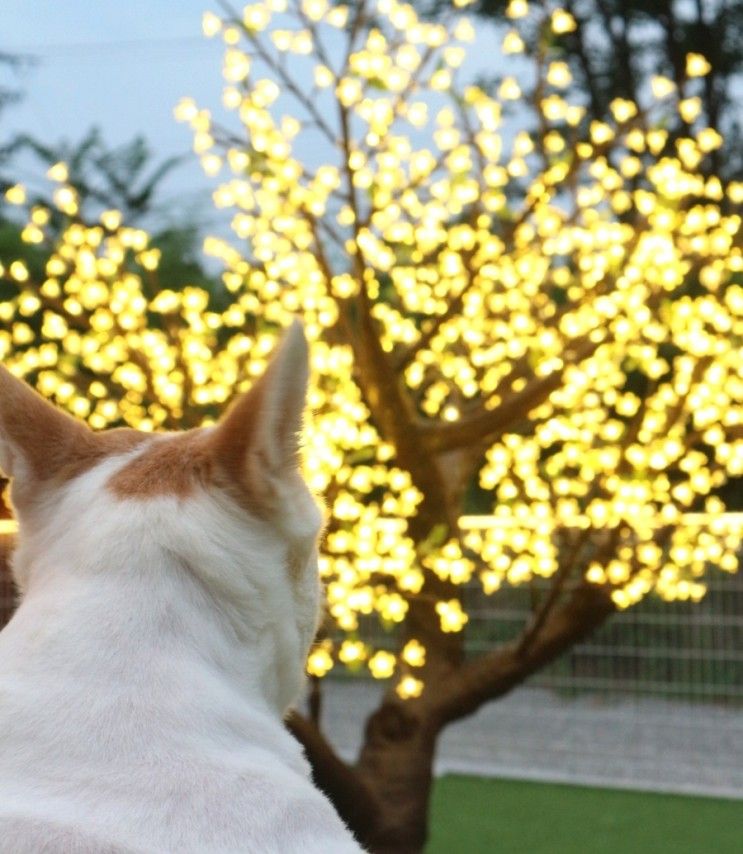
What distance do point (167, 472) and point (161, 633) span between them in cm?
19

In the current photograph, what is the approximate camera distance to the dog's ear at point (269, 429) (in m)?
1.21

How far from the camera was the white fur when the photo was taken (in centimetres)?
108

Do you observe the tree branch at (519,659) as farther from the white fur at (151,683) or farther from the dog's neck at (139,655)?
the dog's neck at (139,655)

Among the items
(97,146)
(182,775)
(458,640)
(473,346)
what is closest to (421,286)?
(473,346)

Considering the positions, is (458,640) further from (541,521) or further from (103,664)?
(103,664)

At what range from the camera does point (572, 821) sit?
577 cm

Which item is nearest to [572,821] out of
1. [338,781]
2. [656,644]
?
[656,644]

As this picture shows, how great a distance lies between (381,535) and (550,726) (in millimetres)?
3017

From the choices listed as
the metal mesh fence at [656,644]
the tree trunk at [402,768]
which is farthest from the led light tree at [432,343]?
the metal mesh fence at [656,644]

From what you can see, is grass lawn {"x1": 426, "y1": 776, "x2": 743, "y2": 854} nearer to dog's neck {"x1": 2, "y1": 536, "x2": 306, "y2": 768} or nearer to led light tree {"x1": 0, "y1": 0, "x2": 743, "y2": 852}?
led light tree {"x1": 0, "y1": 0, "x2": 743, "y2": 852}

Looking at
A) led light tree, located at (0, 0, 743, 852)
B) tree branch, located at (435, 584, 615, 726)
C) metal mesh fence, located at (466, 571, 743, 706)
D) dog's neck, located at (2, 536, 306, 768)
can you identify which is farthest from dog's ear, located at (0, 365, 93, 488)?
metal mesh fence, located at (466, 571, 743, 706)

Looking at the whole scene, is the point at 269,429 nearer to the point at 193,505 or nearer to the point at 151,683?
the point at 193,505

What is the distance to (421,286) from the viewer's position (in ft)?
14.5

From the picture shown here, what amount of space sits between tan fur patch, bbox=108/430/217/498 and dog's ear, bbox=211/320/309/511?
0.02 metres
